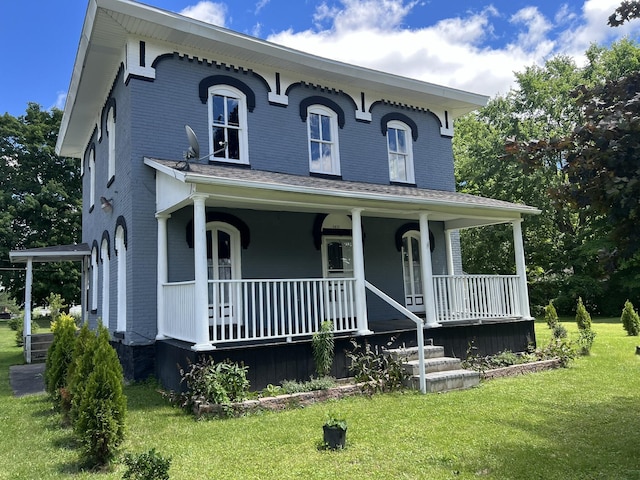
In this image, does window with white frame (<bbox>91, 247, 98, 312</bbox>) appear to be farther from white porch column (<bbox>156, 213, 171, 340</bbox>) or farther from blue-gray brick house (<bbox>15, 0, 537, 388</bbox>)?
white porch column (<bbox>156, 213, 171, 340</bbox>)

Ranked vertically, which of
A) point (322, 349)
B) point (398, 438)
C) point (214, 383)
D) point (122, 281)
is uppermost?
point (122, 281)

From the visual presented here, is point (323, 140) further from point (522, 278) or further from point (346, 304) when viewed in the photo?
point (522, 278)

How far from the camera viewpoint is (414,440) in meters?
5.45

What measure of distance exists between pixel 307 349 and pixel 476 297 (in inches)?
170

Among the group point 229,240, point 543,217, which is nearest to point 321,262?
point 229,240

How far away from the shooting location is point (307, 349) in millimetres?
8047

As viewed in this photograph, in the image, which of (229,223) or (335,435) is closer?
(335,435)

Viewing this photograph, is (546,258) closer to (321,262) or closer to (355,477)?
(321,262)

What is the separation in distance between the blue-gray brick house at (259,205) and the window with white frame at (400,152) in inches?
1.5

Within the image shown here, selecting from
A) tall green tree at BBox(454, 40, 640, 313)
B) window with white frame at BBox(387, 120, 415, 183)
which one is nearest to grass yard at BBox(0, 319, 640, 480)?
window with white frame at BBox(387, 120, 415, 183)

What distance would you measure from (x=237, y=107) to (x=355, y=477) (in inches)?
326

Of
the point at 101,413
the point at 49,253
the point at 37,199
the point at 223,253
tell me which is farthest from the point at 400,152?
the point at 37,199

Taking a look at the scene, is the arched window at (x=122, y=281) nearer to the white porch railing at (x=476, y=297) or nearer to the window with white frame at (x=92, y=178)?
the window with white frame at (x=92, y=178)

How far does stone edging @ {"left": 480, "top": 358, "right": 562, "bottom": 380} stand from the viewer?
9.05m
